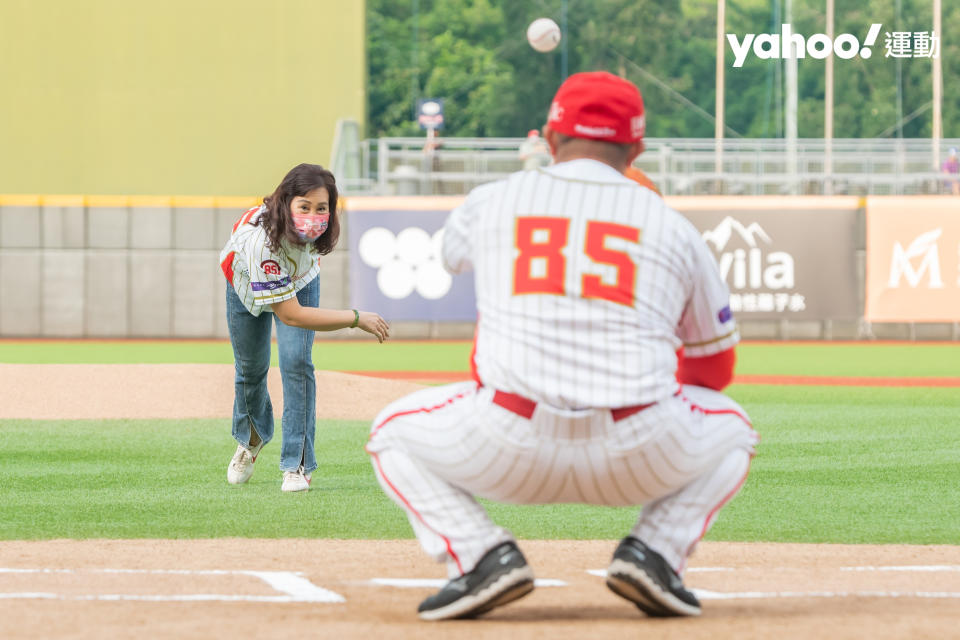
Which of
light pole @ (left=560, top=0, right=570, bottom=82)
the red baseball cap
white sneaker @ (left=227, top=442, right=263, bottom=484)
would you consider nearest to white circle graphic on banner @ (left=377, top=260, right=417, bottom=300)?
white sneaker @ (left=227, top=442, right=263, bottom=484)

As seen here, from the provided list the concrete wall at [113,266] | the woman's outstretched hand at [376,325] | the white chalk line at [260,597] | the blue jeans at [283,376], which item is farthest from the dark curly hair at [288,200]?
the concrete wall at [113,266]

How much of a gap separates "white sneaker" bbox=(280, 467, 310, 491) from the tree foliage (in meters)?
41.6

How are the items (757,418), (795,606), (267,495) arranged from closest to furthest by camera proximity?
1. (795,606)
2. (267,495)
3. (757,418)

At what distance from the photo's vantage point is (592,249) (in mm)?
3492

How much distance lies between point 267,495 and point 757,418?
4.87 m

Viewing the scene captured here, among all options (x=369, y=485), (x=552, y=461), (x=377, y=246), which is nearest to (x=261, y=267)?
(x=369, y=485)

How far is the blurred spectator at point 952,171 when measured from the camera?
71.2 ft

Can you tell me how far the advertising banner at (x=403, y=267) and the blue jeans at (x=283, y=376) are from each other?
1277cm

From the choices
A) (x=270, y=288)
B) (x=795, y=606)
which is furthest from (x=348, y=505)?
(x=795, y=606)

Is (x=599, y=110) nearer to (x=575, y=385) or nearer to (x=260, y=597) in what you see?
(x=575, y=385)

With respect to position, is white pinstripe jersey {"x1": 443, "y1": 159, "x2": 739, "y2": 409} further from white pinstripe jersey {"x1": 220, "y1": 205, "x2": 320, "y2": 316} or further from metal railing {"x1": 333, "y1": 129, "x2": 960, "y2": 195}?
metal railing {"x1": 333, "y1": 129, "x2": 960, "y2": 195}

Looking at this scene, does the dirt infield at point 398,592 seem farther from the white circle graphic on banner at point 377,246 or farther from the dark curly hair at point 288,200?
the white circle graphic on banner at point 377,246

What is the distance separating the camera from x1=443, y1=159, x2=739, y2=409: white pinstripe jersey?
346cm

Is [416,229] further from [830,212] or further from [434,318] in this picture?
[830,212]
